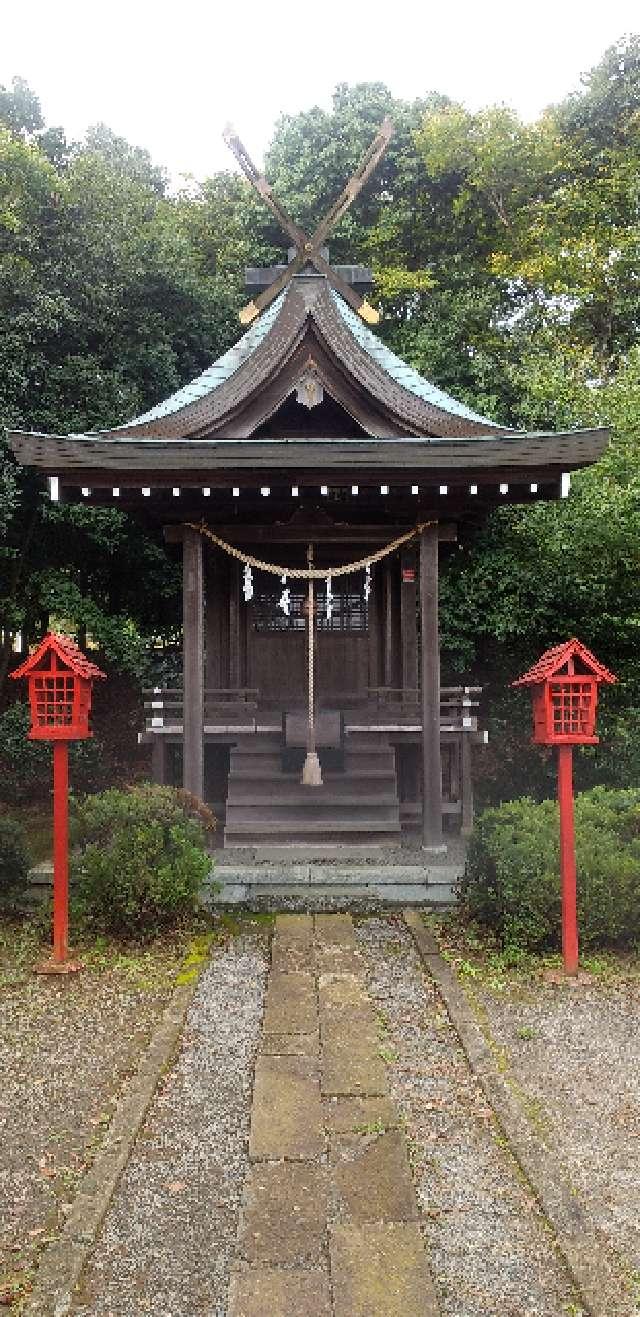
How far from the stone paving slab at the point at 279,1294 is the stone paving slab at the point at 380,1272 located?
0.17 ft

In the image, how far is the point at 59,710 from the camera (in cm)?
663

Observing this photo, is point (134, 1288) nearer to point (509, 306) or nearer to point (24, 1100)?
point (24, 1100)

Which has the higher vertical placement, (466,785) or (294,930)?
(466,785)

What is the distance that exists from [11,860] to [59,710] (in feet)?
5.83

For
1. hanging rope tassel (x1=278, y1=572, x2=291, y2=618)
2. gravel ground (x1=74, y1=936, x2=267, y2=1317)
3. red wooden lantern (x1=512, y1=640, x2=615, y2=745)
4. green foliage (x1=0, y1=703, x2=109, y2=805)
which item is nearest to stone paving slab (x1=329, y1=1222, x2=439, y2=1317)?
gravel ground (x1=74, y1=936, x2=267, y2=1317)

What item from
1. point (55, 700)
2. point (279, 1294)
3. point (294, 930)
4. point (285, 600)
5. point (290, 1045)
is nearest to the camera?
point (279, 1294)

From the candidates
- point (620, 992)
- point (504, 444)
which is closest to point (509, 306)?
point (504, 444)

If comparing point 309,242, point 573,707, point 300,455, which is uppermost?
point 309,242

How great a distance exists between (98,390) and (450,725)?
9.07 meters

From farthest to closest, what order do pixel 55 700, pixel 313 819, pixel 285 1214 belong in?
1. pixel 313 819
2. pixel 55 700
3. pixel 285 1214

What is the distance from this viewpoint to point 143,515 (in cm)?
1059

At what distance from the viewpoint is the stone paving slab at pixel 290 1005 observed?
521 centimetres

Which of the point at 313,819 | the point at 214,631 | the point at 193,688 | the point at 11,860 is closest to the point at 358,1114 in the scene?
the point at 11,860

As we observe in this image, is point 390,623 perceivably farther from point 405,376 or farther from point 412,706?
point 405,376
